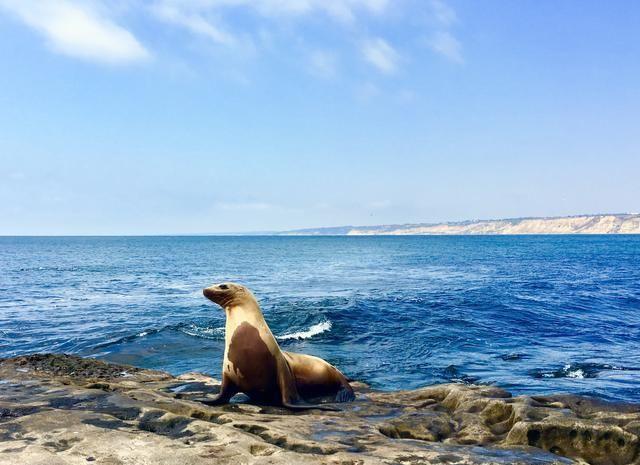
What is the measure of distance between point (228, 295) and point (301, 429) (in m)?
2.97

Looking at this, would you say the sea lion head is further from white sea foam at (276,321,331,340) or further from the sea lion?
white sea foam at (276,321,331,340)

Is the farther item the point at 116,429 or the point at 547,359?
the point at 547,359

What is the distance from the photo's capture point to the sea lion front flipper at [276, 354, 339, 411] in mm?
8245

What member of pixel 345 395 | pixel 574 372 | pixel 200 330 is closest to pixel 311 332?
pixel 200 330

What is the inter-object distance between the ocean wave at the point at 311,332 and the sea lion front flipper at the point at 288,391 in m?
11.4

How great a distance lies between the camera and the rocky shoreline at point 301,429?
211 inches

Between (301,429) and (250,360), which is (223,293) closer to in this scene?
(250,360)

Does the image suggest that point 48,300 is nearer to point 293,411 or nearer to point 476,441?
point 293,411

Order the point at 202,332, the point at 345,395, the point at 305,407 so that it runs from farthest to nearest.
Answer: the point at 202,332 → the point at 345,395 → the point at 305,407

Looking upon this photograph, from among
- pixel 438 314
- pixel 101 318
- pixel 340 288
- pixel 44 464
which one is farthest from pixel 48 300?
pixel 44 464

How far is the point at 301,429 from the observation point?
675cm

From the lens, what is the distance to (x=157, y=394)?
862 centimetres

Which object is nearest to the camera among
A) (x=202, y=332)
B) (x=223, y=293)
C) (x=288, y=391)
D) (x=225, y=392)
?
(x=225, y=392)

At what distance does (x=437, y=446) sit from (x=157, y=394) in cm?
467
